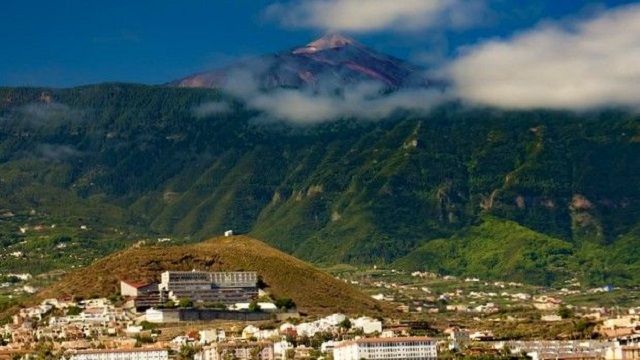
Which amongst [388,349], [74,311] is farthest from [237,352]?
[74,311]

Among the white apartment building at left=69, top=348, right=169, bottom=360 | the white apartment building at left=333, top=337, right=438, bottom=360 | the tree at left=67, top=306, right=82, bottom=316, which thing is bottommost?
the white apartment building at left=333, top=337, right=438, bottom=360

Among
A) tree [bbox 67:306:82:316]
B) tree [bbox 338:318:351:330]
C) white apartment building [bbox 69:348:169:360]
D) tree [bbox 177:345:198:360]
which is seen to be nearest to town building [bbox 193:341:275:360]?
tree [bbox 177:345:198:360]

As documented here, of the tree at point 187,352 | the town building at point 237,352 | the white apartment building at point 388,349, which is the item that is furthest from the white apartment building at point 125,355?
the white apartment building at point 388,349

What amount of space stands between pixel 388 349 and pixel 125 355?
2433cm

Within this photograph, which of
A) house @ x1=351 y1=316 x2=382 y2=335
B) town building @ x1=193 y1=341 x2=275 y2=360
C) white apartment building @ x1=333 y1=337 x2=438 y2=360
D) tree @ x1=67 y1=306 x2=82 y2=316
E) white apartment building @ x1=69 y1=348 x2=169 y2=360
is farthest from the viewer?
tree @ x1=67 y1=306 x2=82 y2=316

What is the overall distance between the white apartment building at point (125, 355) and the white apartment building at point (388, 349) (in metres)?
16.6

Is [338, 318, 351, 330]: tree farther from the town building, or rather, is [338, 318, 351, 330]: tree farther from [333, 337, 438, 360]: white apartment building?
[333, 337, 438, 360]: white apartment building

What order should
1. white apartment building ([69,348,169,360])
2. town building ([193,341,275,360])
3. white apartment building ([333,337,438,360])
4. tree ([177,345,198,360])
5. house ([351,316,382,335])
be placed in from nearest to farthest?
white apartment building ([333,337,438,360])
white apartment building ([69,348,169,360])
town building ([193,341,275,360])
tree ([177,345,198,360])
house ([351,316,382,335])

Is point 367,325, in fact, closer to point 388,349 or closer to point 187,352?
point 187,352

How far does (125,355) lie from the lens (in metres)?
162

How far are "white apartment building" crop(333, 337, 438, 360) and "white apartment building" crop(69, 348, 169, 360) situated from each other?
16.6m

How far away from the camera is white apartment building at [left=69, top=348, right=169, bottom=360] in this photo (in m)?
162

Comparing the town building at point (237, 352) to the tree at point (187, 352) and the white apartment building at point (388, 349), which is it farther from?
the white apartment building at point (388, 349)

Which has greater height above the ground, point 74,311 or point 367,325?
point 74,311
